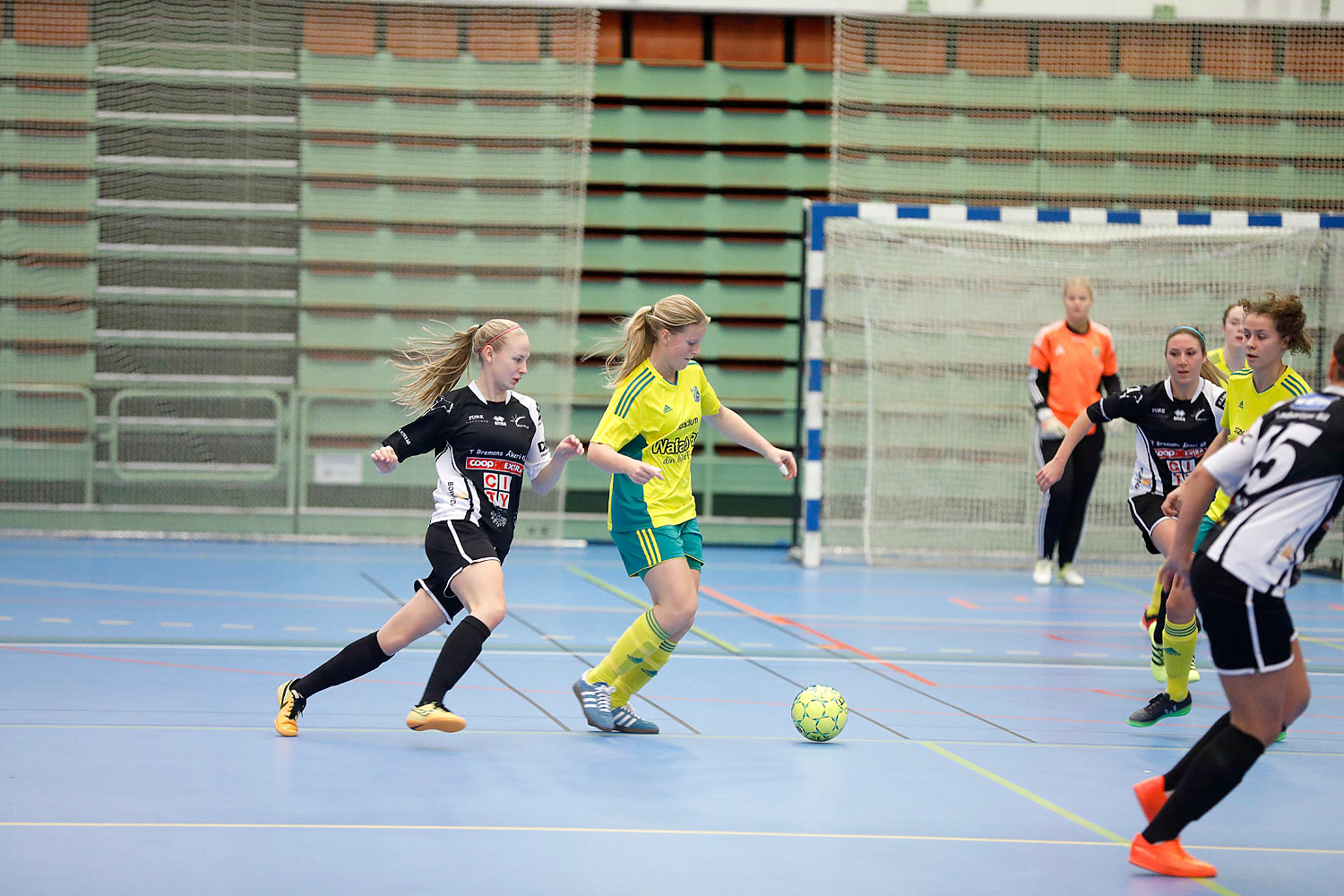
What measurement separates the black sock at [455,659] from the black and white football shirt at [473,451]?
1.22ft

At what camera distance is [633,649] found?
5117 millimetres

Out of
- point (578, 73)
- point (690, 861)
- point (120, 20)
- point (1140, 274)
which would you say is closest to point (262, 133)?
point (120, 20)

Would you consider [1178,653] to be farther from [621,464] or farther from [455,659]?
[455,659]

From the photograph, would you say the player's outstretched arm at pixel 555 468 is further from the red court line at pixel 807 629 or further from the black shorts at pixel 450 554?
the red court line at pixel 807 629

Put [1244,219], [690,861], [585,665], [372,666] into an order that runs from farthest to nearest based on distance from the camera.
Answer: [1244,219] → [585,665] → [372,666] → [690,861]

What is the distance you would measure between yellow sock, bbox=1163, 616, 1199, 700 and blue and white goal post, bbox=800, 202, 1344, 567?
5.98 metres

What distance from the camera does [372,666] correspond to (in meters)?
4.88

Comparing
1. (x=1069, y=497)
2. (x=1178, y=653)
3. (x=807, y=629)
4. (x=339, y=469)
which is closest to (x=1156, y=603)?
(x=1178, y=653)

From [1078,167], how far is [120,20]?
8873mm

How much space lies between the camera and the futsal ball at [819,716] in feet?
16.4

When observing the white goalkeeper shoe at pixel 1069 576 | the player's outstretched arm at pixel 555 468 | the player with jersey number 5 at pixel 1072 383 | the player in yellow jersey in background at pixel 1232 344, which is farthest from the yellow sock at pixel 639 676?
the white goalkeeper shoe at pixel 1069 576

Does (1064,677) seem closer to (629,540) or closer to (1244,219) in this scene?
(629,540)

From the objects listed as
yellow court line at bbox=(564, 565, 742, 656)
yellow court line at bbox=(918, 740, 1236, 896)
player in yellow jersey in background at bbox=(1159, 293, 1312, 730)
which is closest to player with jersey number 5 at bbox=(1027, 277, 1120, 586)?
yellow court line at bbox=(564, 565, 742, 656)

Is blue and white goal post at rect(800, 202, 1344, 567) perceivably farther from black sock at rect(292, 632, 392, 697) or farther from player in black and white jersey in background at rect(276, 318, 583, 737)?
black sock at rect(292, 632, 392, 697)
